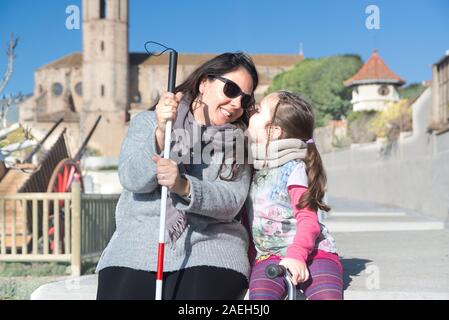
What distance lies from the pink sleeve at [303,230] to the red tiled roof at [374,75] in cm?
2880

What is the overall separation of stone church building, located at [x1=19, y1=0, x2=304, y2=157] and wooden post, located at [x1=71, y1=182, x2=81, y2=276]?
66023mm

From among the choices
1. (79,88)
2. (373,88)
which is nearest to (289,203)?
(373,88)

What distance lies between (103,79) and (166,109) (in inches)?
3003

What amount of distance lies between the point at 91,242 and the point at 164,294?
5.35 meters

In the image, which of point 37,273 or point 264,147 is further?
point 37,273

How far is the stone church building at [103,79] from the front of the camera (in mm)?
74562

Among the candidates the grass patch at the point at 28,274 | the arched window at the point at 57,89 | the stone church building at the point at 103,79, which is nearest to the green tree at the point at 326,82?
the stone church building at the point at 103,79

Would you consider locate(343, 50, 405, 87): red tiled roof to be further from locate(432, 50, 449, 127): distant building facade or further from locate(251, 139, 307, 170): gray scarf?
locate(251, 139, 307, 170): gray scarf

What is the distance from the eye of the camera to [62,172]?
31.1 feet

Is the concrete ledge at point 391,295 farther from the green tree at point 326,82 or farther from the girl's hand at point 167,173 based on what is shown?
the green tree at point 326,82

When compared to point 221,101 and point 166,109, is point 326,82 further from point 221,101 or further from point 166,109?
point 166,109
